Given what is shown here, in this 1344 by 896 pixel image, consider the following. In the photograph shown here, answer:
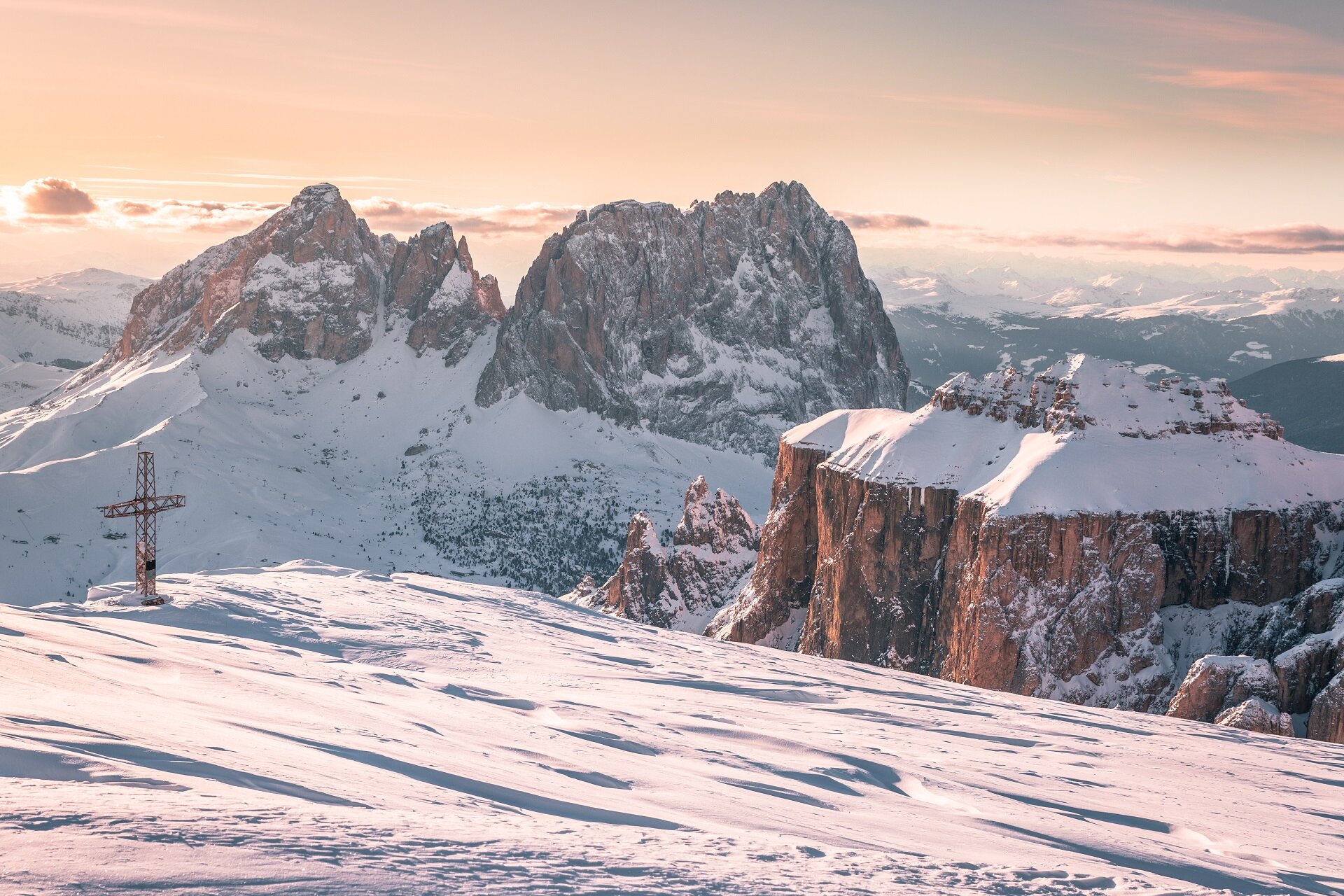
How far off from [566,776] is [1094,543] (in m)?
58.9

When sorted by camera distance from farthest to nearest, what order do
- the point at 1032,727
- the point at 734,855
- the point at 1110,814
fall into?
the point at 1032,727, the point at 1110,814, the point at 734,855

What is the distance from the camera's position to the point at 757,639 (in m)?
117

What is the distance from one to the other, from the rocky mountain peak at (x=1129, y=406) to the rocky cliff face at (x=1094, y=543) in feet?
0.54

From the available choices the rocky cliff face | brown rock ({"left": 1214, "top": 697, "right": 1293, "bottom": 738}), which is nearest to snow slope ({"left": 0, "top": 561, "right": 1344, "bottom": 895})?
brown rock ({"left": 1214, "top": 697, "right": 1293, "bottom": 738})

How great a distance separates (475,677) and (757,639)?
2553 inches

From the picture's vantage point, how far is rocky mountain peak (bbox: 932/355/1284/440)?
8912 centimetres

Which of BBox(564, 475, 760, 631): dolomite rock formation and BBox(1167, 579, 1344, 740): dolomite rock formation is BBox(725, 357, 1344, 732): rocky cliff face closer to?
BBox(1167, 579, 1344, 740): dolomite rock formation

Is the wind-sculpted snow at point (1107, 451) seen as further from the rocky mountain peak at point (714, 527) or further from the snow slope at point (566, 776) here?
the rocky mountain peak at point (714, 527)

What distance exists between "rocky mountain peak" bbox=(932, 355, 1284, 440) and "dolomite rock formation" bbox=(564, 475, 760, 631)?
54.4 m

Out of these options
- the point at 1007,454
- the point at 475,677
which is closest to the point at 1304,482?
the point at 1007,454

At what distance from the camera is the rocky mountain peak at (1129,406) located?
3509 inches

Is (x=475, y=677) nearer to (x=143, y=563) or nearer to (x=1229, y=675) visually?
(x=143, y=563)

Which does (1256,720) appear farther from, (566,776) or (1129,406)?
(566,776)

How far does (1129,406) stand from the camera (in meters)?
90.4
